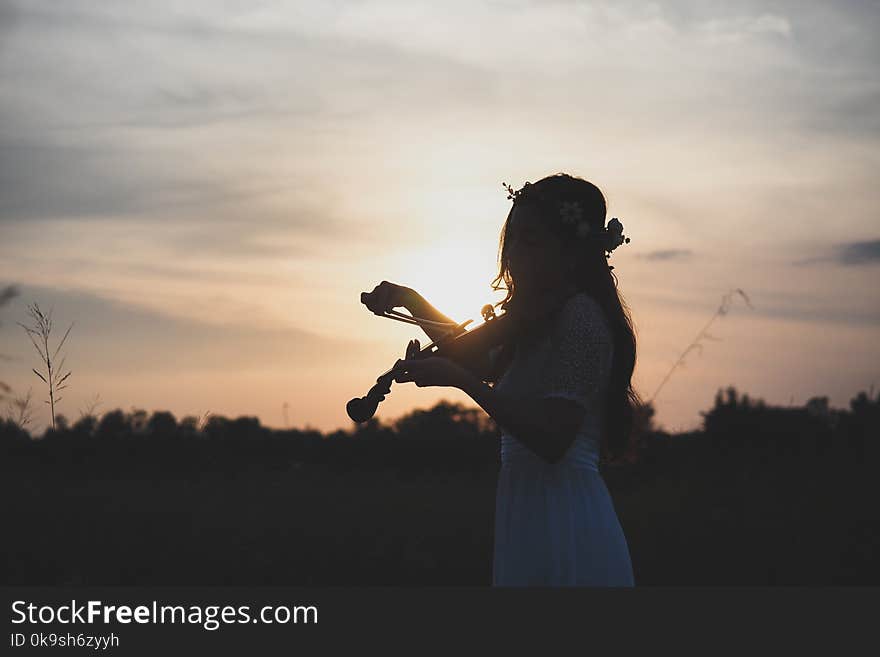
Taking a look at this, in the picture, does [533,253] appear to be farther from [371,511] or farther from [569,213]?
[371,511]

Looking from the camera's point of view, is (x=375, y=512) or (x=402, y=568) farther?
(x=375, y=512)

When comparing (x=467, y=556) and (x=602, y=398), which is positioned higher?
(x=602, y=398)

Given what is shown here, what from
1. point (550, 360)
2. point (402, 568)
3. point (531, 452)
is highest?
point (550, 360)

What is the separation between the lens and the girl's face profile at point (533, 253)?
3.38 meters

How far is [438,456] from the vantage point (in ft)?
36.3

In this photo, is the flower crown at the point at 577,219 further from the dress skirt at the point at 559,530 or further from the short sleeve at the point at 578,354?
the dress skirt at the point at 559,530

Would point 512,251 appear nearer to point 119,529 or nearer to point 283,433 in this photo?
Answer: point 119,529

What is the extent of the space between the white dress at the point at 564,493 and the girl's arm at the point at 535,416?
98 mm

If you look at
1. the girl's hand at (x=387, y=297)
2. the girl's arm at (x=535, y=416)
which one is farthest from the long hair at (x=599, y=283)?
the girl's hand at (x=387, y=297)

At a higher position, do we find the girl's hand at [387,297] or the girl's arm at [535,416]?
the girl's hand at [387,297]

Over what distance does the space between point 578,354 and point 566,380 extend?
0.10 meters

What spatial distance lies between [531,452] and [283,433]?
8332mm

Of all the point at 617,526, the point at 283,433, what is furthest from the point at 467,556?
the point at 283,433

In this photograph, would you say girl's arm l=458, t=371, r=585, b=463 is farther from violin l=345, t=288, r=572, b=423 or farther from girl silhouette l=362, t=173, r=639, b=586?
violin l=345, t=288, r=572, b=423
